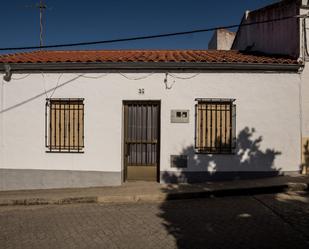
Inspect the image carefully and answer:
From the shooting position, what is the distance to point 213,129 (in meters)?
8.12

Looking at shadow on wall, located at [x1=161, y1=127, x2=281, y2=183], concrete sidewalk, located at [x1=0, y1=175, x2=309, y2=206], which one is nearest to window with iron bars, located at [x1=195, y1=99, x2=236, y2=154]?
shadow on wall, located at [x1=161, y1=127, x2=281, y2=183]

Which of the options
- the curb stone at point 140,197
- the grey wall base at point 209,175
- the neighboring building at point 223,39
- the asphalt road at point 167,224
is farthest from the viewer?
the neighboring building at point 223,39

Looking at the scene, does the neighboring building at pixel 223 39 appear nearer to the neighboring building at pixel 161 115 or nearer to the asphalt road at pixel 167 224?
the neighboring building at pixel 161 115

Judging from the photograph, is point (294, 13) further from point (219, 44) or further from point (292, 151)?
point (219, 44)

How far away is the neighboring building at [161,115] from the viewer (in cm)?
805

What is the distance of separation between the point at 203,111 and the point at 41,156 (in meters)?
4.55

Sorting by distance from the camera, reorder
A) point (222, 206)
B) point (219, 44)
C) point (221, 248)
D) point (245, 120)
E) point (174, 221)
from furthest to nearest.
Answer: point (219, 44) → point (245, 120) → point (222, 206) → point (174, 221) → point (221, 248)

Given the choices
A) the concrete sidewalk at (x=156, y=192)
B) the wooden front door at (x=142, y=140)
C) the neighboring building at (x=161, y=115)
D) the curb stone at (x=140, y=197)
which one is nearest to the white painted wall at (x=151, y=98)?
the neighboring building at (x=161, y=115)

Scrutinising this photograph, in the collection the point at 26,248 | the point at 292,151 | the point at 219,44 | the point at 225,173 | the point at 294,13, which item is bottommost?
the point at 26,248

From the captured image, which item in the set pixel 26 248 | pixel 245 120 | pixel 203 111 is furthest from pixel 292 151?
pixel 26 248

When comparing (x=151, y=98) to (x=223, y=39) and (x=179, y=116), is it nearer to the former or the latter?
(x=179, y=116)

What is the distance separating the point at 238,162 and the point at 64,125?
4.78 metres

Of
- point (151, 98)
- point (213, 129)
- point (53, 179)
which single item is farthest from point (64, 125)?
point (213, 129)

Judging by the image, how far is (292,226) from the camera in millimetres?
4965
